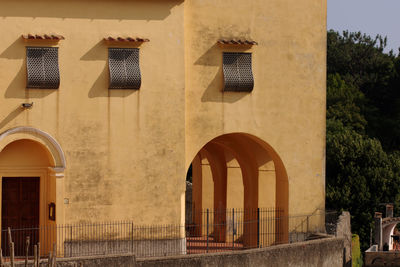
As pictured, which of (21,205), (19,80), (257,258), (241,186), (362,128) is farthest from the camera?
(362,128)

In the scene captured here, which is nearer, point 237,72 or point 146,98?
point 146,98

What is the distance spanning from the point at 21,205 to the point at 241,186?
10811 mm

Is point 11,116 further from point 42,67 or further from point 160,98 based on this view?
point 160,98

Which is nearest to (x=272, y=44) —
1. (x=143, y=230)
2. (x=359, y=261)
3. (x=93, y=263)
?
(x=143, y=230)

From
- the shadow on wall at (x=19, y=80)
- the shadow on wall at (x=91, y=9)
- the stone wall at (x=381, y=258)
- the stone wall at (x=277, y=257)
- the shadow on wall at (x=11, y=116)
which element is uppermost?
the shadow on wall at (x=91, y=9)

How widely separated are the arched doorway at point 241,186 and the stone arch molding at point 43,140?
5.48 m

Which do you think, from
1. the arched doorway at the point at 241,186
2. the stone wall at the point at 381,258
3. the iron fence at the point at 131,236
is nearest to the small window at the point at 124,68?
the iron fence at the point at 131,236

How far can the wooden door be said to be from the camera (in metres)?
27.7

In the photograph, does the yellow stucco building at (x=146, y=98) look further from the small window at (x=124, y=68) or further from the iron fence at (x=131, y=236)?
the iron fence at (x=131, y=236)

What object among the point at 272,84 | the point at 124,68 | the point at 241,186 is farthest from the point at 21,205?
the point at 241,186

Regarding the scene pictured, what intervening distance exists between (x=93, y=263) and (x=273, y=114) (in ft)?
29.5

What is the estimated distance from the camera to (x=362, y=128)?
61.6 metres

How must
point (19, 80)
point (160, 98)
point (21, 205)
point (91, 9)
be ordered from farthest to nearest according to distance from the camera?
1. point (21, 205)
2. point (160, 98)
3. point (91, 9)
4. point (19, 80)

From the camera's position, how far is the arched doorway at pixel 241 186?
3042 centimetres
